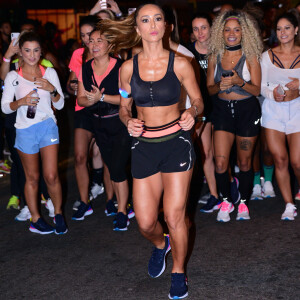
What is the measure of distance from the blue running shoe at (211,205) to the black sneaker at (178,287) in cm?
232

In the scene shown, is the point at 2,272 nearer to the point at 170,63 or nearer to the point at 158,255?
the point at 158,255

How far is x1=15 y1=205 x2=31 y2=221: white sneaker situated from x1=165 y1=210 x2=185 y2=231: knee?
9.53 feet

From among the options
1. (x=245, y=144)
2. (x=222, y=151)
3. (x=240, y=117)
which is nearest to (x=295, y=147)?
(x=245, y=144)

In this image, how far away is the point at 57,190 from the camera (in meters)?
6.26

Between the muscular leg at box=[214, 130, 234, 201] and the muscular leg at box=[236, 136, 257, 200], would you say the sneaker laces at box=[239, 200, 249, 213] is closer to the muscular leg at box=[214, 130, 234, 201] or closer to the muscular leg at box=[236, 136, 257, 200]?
the muscular leg at box=[236, 136, 257, 200]

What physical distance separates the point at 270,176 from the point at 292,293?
3.15 metres

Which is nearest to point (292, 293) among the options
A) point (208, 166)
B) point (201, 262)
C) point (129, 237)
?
point (201, 262)

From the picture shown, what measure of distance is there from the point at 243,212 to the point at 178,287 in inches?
85.5

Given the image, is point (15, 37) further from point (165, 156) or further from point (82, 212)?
point (165, 156)

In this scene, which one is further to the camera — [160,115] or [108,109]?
[108,109]

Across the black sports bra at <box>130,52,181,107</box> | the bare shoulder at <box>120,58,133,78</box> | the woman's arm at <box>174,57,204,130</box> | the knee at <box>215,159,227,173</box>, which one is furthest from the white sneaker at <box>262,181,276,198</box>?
the bare shoulder at <box>120,58,133,78</box>

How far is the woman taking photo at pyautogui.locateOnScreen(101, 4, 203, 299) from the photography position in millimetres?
4496

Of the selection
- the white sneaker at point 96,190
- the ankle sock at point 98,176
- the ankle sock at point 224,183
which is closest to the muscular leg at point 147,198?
the ankle sock at point 224,183

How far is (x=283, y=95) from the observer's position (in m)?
6.17
